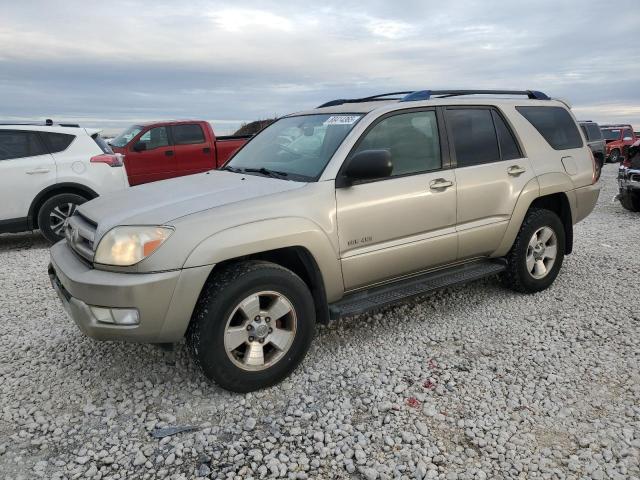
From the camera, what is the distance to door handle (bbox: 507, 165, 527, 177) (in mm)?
4309

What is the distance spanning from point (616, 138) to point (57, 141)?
2479 centimetres

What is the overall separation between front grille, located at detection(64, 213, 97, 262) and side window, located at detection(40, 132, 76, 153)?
421 centimetres

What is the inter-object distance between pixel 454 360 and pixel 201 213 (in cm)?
197

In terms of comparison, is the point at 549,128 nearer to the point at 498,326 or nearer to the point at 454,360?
the point at 498,326

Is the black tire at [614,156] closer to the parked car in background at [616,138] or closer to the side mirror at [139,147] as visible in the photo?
the parked car in background at [616,138]

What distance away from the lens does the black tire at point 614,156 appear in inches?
936

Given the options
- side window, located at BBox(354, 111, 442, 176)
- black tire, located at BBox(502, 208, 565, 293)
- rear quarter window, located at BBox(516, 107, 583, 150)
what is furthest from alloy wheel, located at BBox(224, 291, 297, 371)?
rear quarter window, located at BBox(516, 107, 583, 150)

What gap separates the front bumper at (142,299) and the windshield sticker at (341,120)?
1.54 m

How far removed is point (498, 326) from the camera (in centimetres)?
406

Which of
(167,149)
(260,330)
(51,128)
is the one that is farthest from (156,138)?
(260,330)

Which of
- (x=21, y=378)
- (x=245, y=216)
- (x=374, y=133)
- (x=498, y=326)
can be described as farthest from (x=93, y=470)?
(x=498, y=326)

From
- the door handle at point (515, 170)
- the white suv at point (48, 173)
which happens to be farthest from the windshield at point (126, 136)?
the door handle at point (515, 170)

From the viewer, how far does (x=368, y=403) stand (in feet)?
9.82

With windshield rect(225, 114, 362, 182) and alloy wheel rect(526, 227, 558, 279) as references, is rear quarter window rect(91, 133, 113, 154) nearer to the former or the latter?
windshield rect(225, 114, 362, 182)
